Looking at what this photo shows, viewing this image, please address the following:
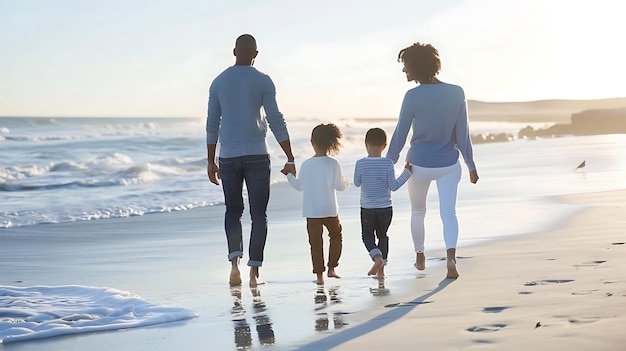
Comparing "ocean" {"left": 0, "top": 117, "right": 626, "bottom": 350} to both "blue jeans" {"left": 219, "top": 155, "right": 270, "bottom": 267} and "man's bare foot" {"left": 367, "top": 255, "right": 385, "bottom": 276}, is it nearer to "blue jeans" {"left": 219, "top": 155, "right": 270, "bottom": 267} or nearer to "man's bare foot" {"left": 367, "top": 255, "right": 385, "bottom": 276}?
"man's bare foot" {"left": 367, "top": 255, "right": 385, "bottom": 276}

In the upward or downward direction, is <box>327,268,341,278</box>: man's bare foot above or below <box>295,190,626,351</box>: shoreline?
above

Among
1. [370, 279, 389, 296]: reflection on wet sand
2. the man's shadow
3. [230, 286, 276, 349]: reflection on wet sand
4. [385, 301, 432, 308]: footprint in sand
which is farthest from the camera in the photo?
[370, 279, 389, 296]: reflection on wet sand

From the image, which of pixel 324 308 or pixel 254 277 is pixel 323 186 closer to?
pixel 254 277

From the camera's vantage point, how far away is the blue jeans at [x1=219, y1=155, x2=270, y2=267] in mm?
7395

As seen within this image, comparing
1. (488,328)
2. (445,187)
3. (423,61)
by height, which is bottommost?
(488,328)

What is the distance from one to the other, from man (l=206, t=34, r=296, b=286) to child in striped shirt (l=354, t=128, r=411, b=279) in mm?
561

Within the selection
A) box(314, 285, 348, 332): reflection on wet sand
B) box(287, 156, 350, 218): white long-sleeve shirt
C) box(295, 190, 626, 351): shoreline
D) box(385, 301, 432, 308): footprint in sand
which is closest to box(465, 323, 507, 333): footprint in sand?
box(295, 190, 626, 351): shoreline

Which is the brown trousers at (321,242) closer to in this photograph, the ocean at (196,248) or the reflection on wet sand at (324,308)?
the ocean at (196,248)

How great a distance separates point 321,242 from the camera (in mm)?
7379

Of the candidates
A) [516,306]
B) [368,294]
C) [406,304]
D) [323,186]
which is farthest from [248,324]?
[323,186]

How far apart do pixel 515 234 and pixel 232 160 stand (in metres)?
3.28

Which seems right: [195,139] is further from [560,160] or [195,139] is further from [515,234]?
[515,234]

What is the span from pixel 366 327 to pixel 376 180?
2417mm

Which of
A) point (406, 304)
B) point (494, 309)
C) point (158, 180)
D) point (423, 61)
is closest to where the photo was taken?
point (494, 309)
